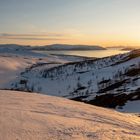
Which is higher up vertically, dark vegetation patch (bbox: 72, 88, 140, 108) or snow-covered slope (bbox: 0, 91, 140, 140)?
snow-covered slope (bbox: 0, 91, 140, 140)

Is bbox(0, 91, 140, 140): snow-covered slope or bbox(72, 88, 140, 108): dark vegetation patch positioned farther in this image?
bbox(72, 88, 140, 108): dark vegetation patch

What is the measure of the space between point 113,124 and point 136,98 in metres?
31.4

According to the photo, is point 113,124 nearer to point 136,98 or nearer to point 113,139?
point 113,139

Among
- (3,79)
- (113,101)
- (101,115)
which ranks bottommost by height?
(3,79)

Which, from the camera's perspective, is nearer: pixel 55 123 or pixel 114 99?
pixel 55 123

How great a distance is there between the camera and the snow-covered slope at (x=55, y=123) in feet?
39.0

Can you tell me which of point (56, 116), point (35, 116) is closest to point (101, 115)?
point (56, 116)

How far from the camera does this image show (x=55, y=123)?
44.4ft

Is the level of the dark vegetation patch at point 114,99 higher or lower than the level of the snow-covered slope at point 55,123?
lower

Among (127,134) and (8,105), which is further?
(8,105)

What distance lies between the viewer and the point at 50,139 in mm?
11492

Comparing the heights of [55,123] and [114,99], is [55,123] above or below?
above

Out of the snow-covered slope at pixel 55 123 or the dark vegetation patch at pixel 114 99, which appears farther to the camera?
the dark vegetation patch at pixel 114 99

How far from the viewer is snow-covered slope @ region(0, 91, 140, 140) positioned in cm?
1190
